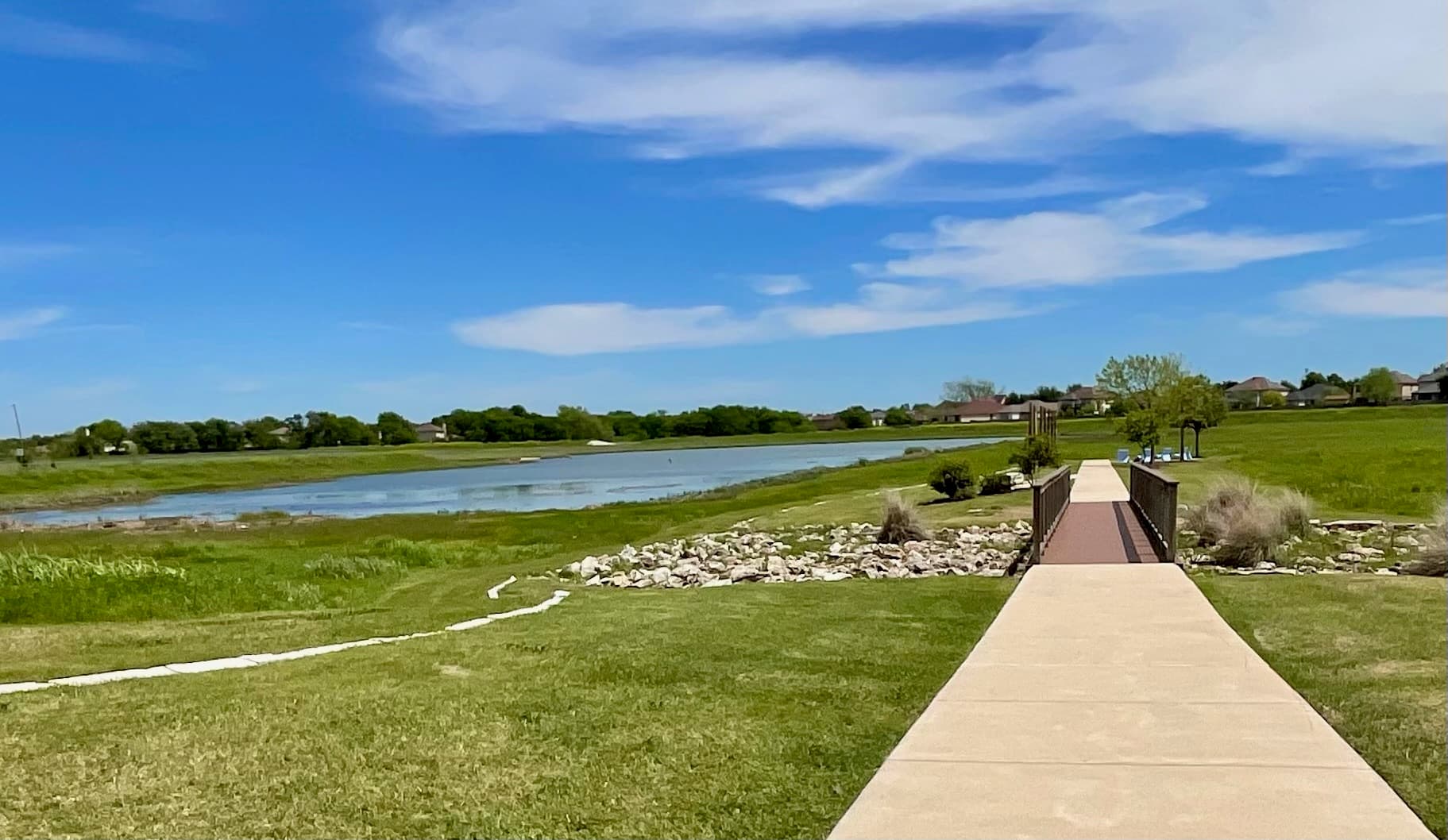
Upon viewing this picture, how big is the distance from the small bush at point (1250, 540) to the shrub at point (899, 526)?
21.5 ft

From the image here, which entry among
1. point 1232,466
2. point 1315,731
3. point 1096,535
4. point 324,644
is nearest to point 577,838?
point 1315,731

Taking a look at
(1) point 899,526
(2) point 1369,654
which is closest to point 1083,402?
(1) point 899,526

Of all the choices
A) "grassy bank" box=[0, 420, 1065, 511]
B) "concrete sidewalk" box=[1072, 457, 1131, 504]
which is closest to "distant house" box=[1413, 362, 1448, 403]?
"grassy bank" box=[0, 420, 1065, 511]

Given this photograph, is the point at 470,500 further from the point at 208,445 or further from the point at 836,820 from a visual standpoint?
the point at 208,445

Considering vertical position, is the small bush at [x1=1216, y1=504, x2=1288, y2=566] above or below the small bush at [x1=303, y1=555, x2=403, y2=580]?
above

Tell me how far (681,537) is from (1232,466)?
18.2 meters

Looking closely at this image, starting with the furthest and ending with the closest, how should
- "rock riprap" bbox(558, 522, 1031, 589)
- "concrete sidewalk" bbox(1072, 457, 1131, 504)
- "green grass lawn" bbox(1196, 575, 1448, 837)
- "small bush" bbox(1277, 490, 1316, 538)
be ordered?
"concrete sidewalk" bbox(1072, 457, 1131, 504) → "small bush" bbox(1277, 490, 1316, 538) → "rock riprap" bbox(558, 522, 1031, 589) → "green grass lawn" bbox(1196, 575, 1448, 837)

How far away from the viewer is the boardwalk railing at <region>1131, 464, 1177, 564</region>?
13734 mm

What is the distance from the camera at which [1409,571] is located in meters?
13.5

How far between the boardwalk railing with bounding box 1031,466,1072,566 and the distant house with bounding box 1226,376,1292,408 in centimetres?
11643

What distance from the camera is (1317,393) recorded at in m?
129

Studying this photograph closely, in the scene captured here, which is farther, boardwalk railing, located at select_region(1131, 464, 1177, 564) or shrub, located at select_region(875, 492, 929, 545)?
shrub, located at select_region(875, 492, 929, 545)

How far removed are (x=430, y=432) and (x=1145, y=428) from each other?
15001 centimetres

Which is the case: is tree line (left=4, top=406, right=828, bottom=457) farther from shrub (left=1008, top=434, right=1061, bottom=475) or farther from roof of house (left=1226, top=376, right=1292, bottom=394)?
shrub (left=1008, top=434, right=1061, bottom=475)
